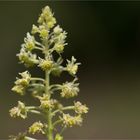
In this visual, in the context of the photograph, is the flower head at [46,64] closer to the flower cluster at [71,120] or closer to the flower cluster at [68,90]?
the flower cluster at [68,90]

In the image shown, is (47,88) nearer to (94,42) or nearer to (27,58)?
(27,58)

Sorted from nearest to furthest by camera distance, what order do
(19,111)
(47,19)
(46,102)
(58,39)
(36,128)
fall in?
(46,102), (36,128), (19,111), (58,39), (47,19)

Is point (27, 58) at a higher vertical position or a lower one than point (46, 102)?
higher

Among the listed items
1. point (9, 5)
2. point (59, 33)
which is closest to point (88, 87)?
point (9, 5)

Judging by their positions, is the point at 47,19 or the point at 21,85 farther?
the point at 47,19

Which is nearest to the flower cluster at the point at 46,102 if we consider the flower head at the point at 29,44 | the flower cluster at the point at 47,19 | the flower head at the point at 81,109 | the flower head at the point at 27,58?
the flower head at the point at 81,109

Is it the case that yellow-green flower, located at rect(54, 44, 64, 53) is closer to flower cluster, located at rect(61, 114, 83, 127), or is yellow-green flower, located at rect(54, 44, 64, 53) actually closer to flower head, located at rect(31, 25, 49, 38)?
flower head, located at rect(31, 25, 49, 38)

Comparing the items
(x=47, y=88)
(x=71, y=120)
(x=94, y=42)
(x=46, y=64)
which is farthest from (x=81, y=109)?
(x=94, y=42)

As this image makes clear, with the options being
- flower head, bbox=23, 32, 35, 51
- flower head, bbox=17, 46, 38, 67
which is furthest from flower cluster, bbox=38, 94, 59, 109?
flower head, bbox=23, 32, 35, 51

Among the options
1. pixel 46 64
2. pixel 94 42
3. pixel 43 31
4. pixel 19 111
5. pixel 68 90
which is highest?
pixel 94 42
